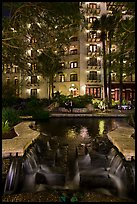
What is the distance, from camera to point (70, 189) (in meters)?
7.49

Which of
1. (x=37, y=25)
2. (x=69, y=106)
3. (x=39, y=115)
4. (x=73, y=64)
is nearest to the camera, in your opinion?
(x=37, y=25)

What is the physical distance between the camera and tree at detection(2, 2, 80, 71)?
28.5ft

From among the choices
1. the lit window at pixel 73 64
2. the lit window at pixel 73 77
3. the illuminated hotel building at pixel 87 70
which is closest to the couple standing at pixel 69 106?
the illuminated hotel building at pixel 87 70

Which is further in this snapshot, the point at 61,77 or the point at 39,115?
the point at 61,77

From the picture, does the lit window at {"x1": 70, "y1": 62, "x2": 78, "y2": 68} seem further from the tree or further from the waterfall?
the waterfall

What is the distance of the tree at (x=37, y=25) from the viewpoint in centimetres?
867

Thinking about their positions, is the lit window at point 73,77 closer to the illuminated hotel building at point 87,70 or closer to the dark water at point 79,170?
the illuminated hotel building at point 87,70

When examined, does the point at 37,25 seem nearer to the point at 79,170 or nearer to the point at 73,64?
the point at 79,170

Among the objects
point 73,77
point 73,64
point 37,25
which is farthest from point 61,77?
point 37,25

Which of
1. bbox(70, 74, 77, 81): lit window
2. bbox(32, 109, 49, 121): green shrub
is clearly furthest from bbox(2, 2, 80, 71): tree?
bbox(70, 74, 77, 81): lit window

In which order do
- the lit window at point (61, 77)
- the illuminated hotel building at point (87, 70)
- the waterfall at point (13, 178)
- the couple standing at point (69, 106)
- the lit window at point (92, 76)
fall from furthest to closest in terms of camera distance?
the lit window at point (61, 77)
the lit window at point (92, 76)
the illuminated hotel building at point (87, 70)
the couple standing at point (69, 106)
the waterfall at point (13, 178)

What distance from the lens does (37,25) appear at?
10.3m

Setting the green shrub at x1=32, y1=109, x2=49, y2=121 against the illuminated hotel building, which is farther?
the illuminated hotel building

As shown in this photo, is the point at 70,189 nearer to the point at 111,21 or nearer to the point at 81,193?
the point at 81,193
